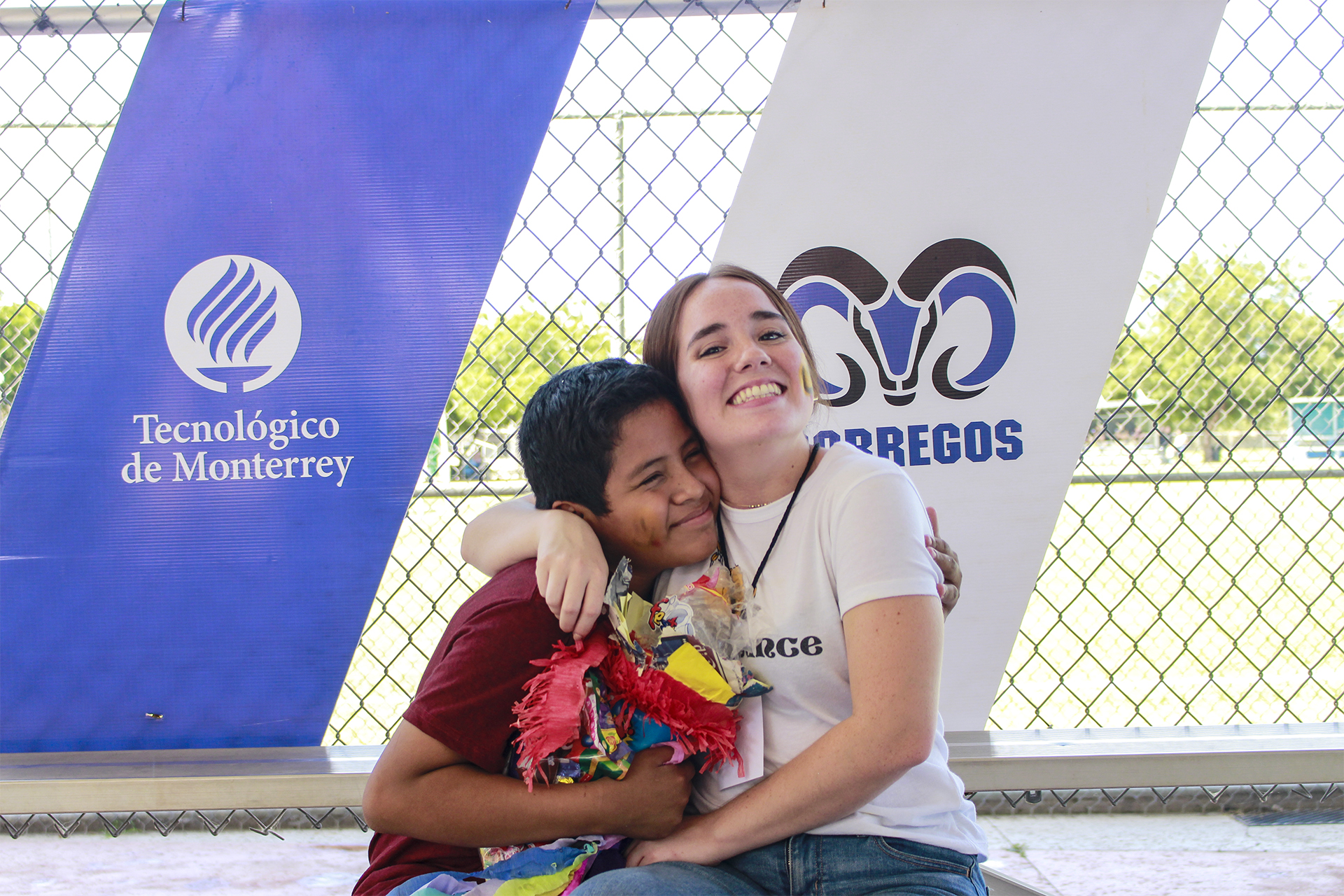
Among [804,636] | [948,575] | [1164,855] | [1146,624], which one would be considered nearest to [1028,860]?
[1164,855]

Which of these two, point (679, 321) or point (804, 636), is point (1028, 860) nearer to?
point (804, 636)

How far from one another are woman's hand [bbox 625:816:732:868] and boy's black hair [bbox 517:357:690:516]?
21.0 inches

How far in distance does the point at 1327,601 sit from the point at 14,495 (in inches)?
389

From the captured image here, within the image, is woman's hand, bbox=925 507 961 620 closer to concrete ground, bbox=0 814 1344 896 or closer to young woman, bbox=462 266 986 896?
young woman, bbox=462 266 986 896

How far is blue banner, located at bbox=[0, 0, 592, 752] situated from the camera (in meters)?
2.25

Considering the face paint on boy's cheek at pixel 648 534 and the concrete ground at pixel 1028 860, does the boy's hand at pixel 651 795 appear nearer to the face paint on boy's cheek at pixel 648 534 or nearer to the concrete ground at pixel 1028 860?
the face paint on boy's cheek at pixel 648 534

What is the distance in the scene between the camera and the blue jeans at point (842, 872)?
1.45 metres

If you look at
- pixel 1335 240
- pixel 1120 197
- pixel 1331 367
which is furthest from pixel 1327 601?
pixel 1120 197

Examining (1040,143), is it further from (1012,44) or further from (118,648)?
(118,648)

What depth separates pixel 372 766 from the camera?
89.7 inches

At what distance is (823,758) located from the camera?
4.72 feet

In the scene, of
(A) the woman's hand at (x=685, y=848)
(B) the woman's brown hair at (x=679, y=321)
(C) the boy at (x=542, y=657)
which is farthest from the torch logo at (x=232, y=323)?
(A) the woman's hand at (x=685, y=848)

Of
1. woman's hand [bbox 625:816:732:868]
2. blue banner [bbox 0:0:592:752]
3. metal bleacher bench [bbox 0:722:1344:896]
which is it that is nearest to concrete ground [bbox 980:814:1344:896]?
metal bleacher bench [bbox 0:722:1344:896]

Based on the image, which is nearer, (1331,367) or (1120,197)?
(1120,197)
